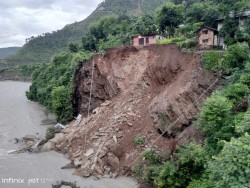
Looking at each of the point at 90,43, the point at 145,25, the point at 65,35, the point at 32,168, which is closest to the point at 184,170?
the point at 32,168

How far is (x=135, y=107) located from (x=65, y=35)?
10339 cm

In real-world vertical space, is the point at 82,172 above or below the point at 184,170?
below

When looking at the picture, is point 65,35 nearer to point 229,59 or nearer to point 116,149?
point 116,149

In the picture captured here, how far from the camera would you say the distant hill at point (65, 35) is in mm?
109750

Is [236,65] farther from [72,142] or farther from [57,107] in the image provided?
[57,107]

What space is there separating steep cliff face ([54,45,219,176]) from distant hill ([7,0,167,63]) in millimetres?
81478

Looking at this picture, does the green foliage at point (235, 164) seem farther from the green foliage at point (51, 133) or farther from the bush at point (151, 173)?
the green foliage at point (51, 133)

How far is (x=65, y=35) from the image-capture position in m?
120

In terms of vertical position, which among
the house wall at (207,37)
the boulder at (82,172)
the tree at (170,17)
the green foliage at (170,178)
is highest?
the tree at (170,17)

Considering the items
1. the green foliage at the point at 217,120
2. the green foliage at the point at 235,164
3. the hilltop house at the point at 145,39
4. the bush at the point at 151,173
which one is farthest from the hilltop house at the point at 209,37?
the green foliage at the point at 235,164

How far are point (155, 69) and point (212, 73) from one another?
17.4ft

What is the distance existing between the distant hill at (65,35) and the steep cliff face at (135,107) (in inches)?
3208

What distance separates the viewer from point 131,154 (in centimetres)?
1917

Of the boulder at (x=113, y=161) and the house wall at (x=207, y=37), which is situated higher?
the house wall at (x=207, y=37)
